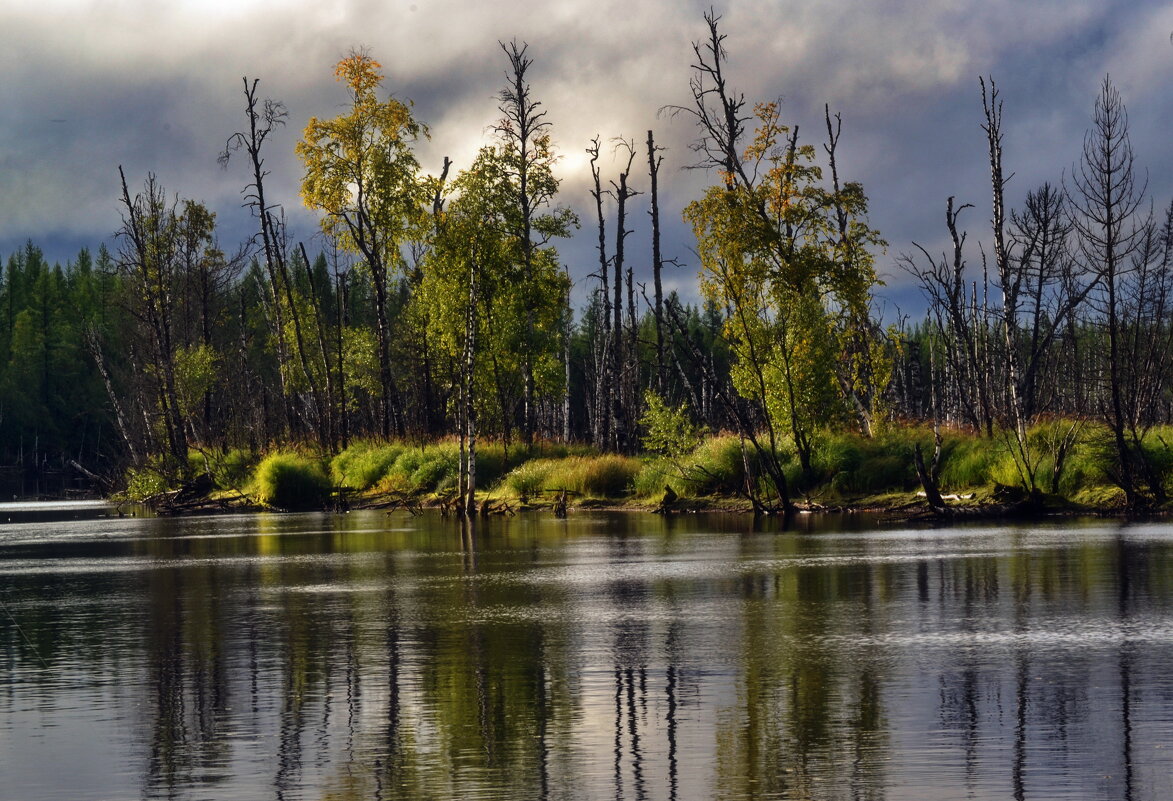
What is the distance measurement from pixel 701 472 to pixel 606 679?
3165cm

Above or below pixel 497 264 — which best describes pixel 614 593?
below

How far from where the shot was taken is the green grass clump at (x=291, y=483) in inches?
2089

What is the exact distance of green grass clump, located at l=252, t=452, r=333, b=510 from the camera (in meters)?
53.1

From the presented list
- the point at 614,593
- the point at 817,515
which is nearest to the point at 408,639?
the point at 614,593

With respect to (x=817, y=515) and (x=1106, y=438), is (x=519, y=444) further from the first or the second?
(x=1106, y=438)

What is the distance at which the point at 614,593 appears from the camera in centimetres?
1973

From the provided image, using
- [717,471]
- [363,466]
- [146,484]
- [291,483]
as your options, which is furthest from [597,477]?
[146,484]

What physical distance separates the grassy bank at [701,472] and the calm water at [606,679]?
42.1 feet

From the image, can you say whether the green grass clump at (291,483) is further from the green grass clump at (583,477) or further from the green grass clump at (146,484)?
the green grass clump at (583,477)

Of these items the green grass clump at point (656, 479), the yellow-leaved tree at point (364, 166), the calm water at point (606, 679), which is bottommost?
the calm water at point (606, 679)

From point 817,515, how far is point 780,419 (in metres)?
5.43

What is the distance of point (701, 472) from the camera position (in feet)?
144

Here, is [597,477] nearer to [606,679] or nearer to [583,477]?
[583,477]

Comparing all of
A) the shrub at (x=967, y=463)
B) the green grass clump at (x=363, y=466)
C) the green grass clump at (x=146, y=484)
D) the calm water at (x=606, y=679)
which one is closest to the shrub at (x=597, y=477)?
the green grass clump at (x=363, y=466)
